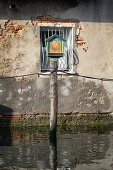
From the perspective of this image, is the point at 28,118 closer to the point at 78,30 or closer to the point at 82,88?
the point at 82,88

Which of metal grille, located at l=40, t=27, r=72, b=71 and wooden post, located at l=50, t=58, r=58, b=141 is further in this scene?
metal grille, located at l=40, t=27, r=72, b=71

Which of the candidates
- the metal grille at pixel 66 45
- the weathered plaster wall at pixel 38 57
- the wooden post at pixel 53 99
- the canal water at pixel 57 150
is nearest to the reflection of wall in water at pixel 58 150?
the canal water at pixel 57 150

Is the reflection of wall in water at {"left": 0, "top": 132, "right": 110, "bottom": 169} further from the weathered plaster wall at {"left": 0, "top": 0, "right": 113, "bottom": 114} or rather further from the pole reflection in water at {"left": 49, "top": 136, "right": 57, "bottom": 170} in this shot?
the weathered plaster wall at {"left": 0, "top": 0, "right": 113, "bottom": 114}

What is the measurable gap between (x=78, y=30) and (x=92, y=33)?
0.36 m

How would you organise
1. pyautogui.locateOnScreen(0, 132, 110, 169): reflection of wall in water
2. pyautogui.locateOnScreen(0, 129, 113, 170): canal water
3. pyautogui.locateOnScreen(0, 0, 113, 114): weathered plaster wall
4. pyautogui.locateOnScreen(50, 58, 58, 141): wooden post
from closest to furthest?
pyautogui.locateOnScreen(0, 129, 113, 170): canal water, pyautogui.locateOnScreen(0, 132, 110, 169): reflection of wall in water, pyautogui.locateOnScreen(50, 58, 58, 141): wooden post, pyautogui.locateOnScreen(0, 0, 113, 114): weathered plaster wall

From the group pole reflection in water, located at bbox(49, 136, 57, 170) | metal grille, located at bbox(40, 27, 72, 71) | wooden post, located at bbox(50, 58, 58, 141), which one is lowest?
pole reflection in water, located at bbox(49, 136, 57, 170)

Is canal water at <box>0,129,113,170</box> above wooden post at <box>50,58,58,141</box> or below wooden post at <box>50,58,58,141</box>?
below

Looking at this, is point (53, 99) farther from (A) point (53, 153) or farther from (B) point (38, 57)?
(A) point (53, 153)

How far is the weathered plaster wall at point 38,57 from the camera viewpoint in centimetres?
859

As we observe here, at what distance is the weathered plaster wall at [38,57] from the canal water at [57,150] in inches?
33.0

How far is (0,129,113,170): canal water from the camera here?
18.7 ft

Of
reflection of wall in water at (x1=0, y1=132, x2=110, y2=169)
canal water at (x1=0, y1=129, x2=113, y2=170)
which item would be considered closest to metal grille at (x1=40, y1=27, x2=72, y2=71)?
canal water at (x1=0, y1=129, x2=113, y2=170)

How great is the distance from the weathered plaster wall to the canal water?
2.75ft

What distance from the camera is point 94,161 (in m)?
5.89
